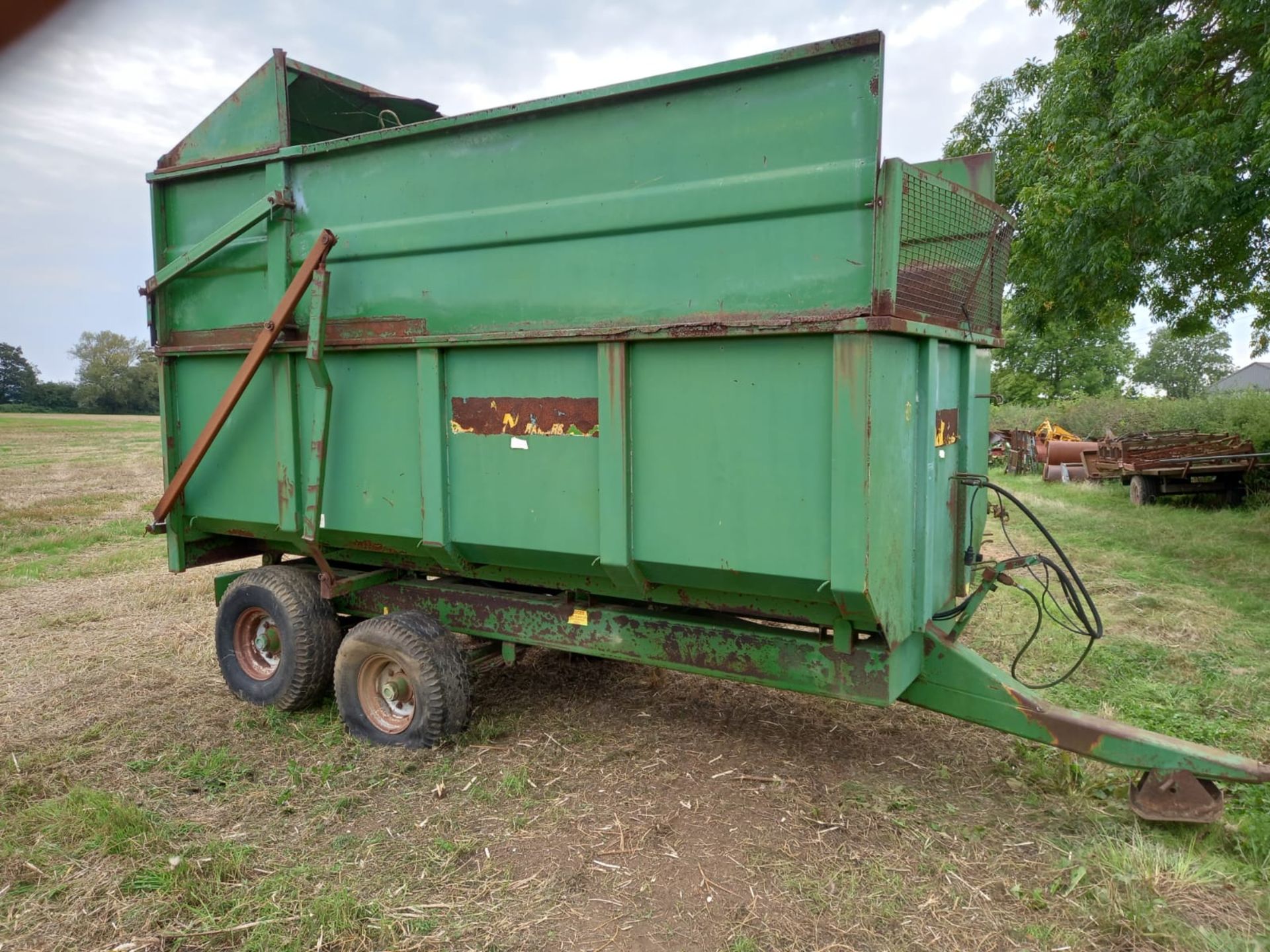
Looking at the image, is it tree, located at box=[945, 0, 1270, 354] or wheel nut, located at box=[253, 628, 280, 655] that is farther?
tree, located at box=[945, 0, 1270, 354]

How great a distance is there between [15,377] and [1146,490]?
174 feet

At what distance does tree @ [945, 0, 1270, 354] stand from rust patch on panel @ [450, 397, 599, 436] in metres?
7.37

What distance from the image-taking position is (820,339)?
9.95 feet

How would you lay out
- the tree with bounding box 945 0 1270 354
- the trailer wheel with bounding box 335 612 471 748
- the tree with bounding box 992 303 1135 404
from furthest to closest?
1. the tree with bounding box 992 303 1135 404
2. the tree with bounding box 945 0 1270 354
3. the trailer wheel with bounding box 335 612 471 748

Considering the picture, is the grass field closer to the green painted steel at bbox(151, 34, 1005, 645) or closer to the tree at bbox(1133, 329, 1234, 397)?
the green painted steel at bbox(151, 34, 1005, 645)

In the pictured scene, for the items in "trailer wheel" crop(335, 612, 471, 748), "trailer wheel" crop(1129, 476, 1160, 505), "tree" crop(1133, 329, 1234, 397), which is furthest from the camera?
"tree" crop(1133, 329, 1234, 397)

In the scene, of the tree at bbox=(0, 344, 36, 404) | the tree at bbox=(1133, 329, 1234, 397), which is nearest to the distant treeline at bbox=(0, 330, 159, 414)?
the tree at bbox=(0, 344, 36, 404)

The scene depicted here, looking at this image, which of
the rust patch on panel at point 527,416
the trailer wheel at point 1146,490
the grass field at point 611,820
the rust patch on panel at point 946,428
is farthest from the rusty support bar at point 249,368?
the trailer wheel at point 1146,490

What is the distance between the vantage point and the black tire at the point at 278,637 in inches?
179

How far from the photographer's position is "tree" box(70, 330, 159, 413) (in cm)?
5056

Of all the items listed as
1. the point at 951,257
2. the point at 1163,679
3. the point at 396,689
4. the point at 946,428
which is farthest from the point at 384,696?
the point at 1163,679

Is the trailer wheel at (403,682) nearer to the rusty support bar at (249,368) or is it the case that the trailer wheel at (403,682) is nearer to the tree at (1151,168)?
the rusty support bar at (249,368)

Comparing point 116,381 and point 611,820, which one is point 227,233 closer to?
point 611,820

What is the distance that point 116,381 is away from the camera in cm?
5153
